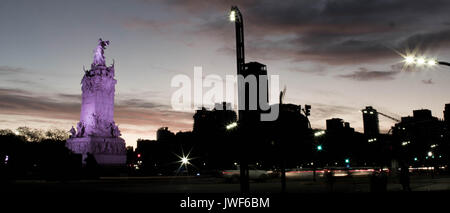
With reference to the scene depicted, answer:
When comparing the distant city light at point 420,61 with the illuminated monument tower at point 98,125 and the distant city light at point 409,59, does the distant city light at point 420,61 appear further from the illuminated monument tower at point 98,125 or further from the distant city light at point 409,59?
the illuminated monument tower at point 98,125

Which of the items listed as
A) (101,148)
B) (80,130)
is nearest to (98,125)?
(80,130)

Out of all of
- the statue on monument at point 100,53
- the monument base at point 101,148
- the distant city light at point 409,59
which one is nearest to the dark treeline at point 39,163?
the monument base at point 101,148

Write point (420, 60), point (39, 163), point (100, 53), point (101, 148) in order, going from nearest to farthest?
point (420, 60)
point (39, 163)
point (101, 148)
point (100, 53)

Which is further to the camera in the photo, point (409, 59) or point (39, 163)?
point (39, 163)

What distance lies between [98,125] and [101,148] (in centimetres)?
370

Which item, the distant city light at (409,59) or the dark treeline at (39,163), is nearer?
the distant city light at (409,59)

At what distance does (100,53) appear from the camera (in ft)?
216

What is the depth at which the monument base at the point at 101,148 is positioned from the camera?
59688mm

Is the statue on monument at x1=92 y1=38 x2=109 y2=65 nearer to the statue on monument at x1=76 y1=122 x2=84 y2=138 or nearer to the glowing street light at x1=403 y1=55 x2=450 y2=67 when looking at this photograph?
the statue on monument at x1=76 y1=122 x2=84 y2=138

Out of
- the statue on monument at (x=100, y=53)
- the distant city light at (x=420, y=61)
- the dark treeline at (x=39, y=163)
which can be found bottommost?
the dark treeline at (x=39, y=163)

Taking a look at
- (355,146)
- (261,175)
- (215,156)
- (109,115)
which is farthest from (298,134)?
(261,175)

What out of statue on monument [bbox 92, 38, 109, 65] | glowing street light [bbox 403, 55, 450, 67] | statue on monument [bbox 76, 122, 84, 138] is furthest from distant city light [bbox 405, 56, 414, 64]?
statue on monument [bbox 92, 38, 109, 65]

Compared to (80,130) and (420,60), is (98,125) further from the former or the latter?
(420,60)

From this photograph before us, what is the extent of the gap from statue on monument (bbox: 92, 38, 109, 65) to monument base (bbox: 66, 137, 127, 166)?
1336 cm
